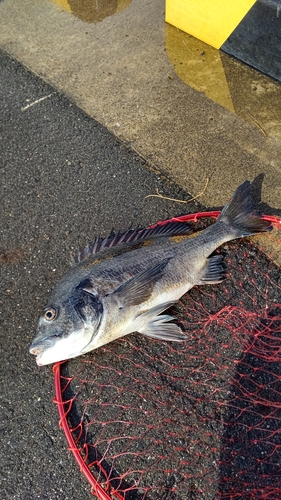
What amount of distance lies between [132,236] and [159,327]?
82cm

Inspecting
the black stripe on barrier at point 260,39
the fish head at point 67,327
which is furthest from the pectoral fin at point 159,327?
the black stripe on barrier at point 260,39

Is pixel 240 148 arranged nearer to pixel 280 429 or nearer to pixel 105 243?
pixel 105 243

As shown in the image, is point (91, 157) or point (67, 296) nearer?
point (67, 296)

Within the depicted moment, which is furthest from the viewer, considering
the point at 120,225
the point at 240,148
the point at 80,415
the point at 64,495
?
the point at 240,148

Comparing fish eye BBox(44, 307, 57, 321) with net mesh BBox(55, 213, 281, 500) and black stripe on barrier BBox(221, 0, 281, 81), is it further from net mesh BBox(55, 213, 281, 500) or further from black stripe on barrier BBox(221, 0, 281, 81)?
black stripe on barrier BBox(221, 0, 281, 81)

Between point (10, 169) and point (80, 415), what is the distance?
9.27 ft

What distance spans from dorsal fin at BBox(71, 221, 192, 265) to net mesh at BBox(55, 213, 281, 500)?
55 centimetres

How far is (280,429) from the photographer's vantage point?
3.22 metres

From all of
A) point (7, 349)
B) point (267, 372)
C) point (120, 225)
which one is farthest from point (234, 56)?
point (7, 349)

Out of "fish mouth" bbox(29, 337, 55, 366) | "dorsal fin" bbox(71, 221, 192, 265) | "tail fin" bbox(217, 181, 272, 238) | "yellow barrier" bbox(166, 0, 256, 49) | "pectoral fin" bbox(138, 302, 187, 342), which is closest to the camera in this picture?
"fish mouth" bbox(29, 337, 55, 366)

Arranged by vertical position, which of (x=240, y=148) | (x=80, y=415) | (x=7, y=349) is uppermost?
(x=240, y=148)

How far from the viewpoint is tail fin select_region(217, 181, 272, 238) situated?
12.6ft

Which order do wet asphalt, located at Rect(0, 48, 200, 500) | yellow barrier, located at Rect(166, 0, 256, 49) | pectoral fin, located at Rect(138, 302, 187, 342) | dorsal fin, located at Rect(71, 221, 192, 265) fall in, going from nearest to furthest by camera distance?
wet asphalt, located at Rect(0, 48, 200, 500) < pectoral fin, located at Rect(138, 302, 187, 342) < dorsal fin, located at Rect(71, 221, 192, 265) < yellow barrier, located at Rect(166, 0, 256, 49)

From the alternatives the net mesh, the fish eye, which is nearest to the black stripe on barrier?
Answer: the net mesh
